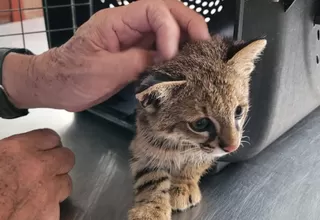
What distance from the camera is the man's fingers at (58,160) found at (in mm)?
768

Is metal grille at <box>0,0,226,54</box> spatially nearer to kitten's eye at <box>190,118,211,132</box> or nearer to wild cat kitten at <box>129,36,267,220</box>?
wild cat kitten at <box>129,36,267,220</box>

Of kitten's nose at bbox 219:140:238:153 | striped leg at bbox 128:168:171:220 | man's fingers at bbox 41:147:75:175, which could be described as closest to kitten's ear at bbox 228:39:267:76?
kitten's nose at bbox 219:140:238:153

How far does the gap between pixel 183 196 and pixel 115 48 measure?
25cm

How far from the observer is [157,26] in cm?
67

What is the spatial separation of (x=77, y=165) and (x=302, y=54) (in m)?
0.44

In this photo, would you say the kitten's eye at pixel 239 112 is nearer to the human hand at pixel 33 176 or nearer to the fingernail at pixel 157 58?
the fingernail at pixel 157 58

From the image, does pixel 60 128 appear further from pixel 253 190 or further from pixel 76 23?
pixel 253 190

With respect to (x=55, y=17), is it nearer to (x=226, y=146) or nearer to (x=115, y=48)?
(x=115, y=48)

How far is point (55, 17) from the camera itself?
1053mm

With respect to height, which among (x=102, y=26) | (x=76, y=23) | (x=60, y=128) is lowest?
(x=60, y=128)

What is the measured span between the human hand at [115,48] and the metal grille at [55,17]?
0.34 ft

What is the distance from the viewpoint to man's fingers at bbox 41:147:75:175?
2.52ft

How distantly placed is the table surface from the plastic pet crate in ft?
0.18

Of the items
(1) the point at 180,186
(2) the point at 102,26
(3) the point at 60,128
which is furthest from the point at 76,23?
(1) the point at 180,186
